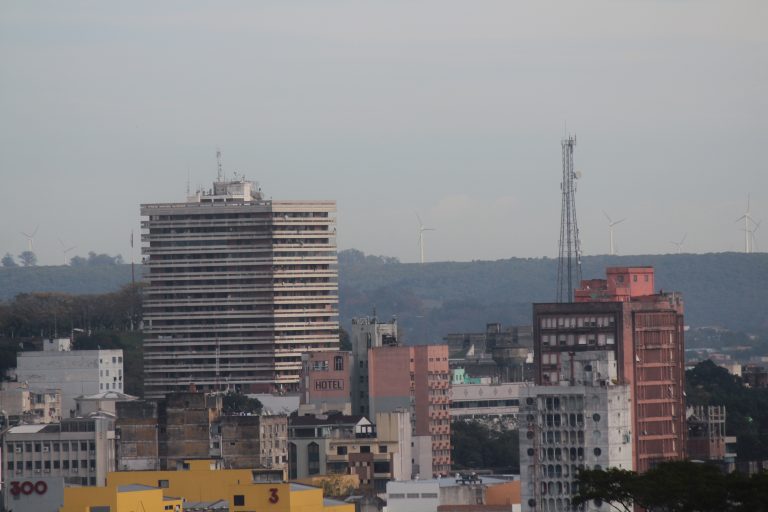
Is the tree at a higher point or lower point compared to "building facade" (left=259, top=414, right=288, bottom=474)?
lower

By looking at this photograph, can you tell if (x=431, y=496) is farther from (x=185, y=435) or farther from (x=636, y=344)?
(x=185, y=435)

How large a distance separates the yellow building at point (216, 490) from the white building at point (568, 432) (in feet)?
36.0

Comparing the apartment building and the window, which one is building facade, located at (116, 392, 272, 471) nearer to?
the apartment building

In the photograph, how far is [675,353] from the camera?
182375 mm

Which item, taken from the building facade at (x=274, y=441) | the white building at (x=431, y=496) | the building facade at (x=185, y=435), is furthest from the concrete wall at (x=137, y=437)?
the white building at (x=431, y=496)

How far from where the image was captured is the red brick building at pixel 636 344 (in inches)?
6870

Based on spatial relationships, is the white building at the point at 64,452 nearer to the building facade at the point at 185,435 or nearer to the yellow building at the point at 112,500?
the building facade at the point at 185,435

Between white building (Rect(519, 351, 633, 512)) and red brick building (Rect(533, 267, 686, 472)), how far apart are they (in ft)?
55.5

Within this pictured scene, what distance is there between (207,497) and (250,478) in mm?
2841

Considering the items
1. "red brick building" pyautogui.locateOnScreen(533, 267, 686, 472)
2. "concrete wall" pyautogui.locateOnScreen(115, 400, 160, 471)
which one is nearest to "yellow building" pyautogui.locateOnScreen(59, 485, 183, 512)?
"red brick building" pyautogui.locateOnScreen(533, 267, 686, 472)

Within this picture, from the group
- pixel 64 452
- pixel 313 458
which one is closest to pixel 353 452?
pixel 313 458

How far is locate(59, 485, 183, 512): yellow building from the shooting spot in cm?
13912

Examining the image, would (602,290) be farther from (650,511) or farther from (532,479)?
(650,511)

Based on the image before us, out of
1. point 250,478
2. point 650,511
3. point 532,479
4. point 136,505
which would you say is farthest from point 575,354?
point 650,511
